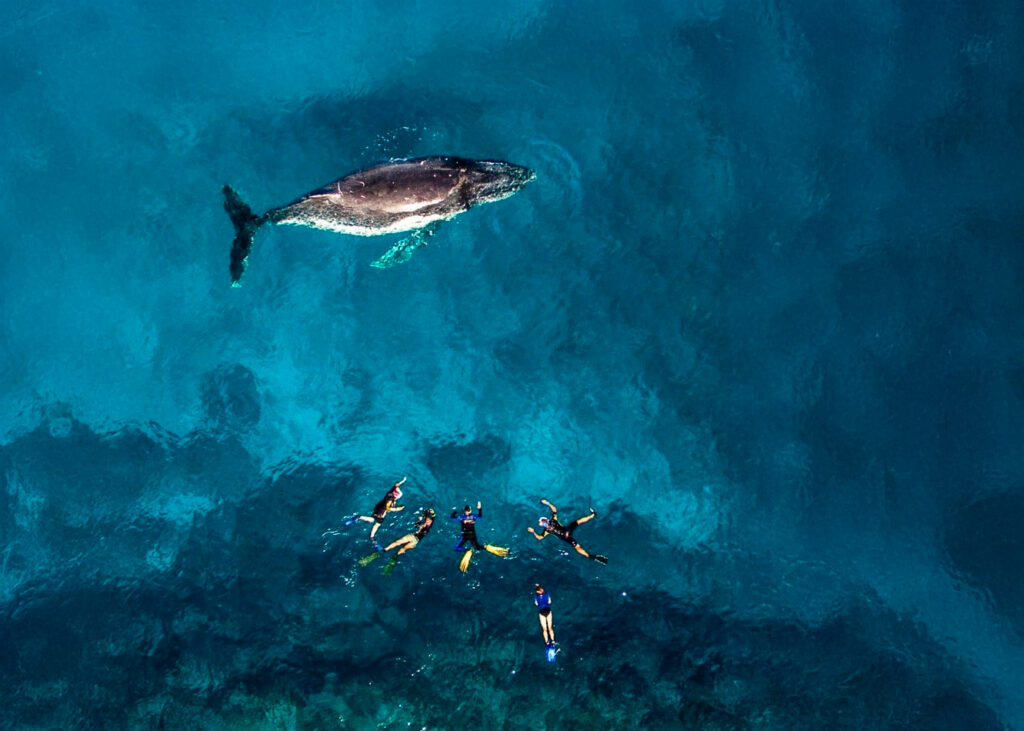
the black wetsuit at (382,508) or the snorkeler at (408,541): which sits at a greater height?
the black wetsuit at (382,508)

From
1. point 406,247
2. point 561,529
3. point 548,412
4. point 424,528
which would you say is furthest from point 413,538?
point 406,247

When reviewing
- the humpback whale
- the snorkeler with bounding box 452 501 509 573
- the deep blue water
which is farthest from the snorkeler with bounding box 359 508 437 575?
the humpback whale

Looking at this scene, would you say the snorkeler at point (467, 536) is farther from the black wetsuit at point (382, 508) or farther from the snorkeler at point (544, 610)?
the snorkeler at point (544, 610)

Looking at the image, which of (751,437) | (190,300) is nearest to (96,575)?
(190,300)

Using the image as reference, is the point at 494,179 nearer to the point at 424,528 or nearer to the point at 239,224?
the point at 239,224

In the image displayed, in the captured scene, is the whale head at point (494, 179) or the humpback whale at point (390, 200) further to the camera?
the whale head at point (494, 179)

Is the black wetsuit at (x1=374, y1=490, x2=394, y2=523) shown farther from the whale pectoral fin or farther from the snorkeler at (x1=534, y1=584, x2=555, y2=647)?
the whale pectoral fin

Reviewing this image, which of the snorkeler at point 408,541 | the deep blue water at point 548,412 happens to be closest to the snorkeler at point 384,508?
the snorkeler at point 408,541
